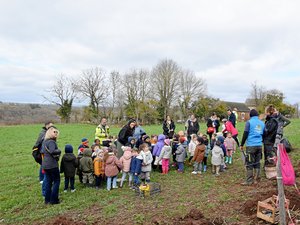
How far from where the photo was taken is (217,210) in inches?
219

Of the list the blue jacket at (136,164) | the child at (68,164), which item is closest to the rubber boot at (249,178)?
the blue jacket at (136,164)

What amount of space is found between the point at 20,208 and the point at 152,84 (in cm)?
4688

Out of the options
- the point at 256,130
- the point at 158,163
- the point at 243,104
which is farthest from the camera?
the point at 243,104

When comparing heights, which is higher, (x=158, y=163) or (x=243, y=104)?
(x=243, y=104)

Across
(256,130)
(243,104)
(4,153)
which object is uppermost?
(243,104)

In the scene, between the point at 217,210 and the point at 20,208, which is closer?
the point at 217,210

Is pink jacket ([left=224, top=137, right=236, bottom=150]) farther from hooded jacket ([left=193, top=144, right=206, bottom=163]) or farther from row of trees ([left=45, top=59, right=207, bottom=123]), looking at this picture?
row of trees ([left=45, top=59, right=207, bottom=123])

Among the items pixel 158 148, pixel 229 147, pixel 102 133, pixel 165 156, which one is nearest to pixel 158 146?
pixel 158 148

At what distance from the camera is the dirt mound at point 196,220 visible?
188 inches

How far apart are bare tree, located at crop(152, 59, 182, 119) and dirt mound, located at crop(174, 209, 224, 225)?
4666 cm

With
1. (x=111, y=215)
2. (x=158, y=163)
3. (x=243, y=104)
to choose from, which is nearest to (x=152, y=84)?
(x=243, y=104)

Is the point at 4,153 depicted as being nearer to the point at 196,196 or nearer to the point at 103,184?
the point at 103,184

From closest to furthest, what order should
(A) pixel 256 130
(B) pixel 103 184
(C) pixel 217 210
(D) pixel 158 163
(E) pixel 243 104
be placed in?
(C) pixel 217 210
(A) pixel 256 130
(B) pixel 103 184
(D) pixel 158 163
(E) pixel 243 104

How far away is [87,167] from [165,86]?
45.0 meters
